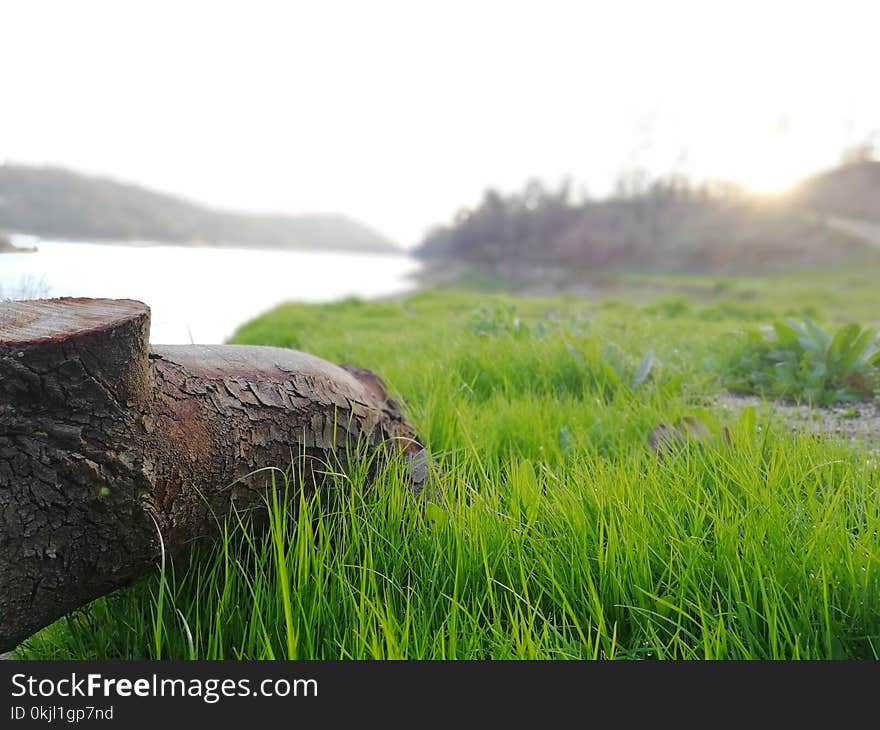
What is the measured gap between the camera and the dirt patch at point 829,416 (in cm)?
262

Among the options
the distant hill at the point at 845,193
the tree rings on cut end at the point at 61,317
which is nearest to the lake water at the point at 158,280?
the tree rings on cut end at the point at 61,317

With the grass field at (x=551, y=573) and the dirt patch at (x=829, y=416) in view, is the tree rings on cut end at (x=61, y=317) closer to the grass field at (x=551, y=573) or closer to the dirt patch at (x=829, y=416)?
the grass field at (x=551, y=573)

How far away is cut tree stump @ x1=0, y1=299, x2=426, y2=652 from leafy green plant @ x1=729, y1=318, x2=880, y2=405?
3.04 m

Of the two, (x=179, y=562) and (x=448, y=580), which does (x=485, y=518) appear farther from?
(x=179, y=562)

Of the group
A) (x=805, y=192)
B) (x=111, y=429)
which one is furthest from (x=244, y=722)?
(x=805, y=192)

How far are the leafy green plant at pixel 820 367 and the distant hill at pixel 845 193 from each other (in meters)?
31.2

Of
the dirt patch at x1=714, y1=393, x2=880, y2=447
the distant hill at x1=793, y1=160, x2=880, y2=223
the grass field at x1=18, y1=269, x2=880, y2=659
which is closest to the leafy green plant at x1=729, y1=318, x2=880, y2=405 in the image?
the dirt patch at x1=714, y1=393, x2=880, y2=447

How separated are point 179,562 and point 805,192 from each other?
1484 inches

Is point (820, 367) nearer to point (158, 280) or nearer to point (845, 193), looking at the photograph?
point (158, 280)

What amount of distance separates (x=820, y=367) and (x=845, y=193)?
33875mm

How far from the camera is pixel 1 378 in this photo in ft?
3.53

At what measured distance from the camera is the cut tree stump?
1.10 m

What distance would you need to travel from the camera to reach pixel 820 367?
343 centimetres

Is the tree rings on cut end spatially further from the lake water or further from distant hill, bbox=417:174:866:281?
distant hill, bbox=417:174:866:281
